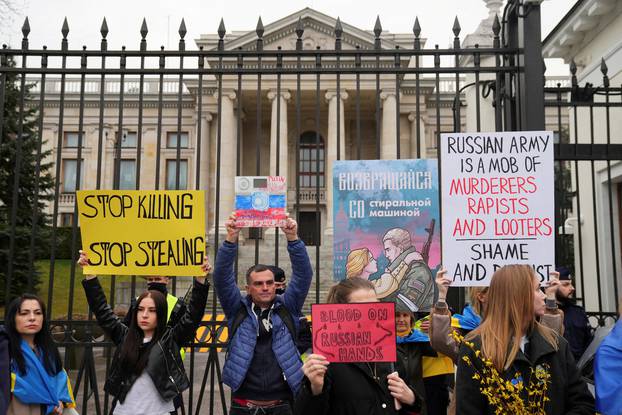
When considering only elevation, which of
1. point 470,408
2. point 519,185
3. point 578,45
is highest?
point 578,45

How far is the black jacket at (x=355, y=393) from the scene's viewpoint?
→ 276cm

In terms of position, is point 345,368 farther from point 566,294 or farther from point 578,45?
point 578,45

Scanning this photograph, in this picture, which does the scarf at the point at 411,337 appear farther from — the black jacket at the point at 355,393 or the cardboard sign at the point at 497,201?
the black jacket at the point at 355,393

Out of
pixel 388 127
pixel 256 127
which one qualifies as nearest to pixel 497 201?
pixel 256 127

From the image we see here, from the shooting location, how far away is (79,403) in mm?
8109

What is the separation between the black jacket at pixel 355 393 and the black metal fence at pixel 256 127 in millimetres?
1719

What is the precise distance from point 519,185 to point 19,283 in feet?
58.2

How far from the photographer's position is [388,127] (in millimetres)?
30969

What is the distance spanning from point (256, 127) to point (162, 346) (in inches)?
626

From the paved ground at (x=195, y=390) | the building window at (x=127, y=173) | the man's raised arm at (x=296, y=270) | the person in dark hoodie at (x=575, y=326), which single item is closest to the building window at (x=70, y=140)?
the building window at (x=127, y=173)

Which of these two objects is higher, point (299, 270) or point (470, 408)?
point (299, 270)

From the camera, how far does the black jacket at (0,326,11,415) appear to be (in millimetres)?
3750

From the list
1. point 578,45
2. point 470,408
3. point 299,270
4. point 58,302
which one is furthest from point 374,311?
point 58,302

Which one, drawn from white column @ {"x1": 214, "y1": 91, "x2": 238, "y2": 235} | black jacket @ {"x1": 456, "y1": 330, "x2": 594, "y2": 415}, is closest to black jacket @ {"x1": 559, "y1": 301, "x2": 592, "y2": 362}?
black jacket @ {"x1": 456, "y1": 330, "x2": 594, "y2": 415}
